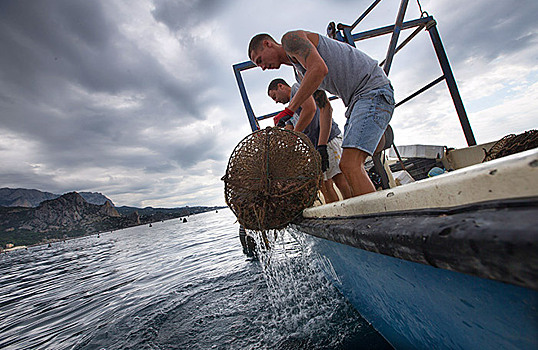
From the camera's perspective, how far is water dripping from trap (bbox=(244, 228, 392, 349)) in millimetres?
1975

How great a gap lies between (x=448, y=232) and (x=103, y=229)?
165436 mm

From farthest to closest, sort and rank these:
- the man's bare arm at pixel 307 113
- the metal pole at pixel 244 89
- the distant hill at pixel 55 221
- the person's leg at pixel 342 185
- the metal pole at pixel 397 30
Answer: the distant hill at pixel 55 221, the metal pole at pixel 244 89, the metal pole at pixel 397 30, the person's leg at pixel 342 185, the man's bare arm at pixel 307 113

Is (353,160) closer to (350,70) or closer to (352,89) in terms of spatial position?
(352,89)

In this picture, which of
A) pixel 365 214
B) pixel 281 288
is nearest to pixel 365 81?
pixel 365 214

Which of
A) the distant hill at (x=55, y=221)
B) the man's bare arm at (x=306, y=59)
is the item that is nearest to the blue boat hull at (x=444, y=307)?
the man's bare arm at (x=306, y=59)

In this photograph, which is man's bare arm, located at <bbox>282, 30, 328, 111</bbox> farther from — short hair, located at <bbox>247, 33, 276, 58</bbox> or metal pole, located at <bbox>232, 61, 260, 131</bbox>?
metal pole, located at <bbox>232, 61, 260, 131</bbox>

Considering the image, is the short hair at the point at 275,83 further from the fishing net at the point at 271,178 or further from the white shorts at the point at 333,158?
the fishing net at the point at 271,178

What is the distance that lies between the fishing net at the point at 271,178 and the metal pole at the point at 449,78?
4010 millimetres

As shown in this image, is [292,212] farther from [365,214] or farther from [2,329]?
[2,329]

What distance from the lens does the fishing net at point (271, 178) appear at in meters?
2.26

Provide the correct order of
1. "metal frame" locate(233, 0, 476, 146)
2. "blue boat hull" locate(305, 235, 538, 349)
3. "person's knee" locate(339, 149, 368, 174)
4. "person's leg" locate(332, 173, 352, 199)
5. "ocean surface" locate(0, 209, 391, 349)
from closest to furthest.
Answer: "blue boat hull" locate(305, 235, 538, 349) → "person's knee" locate(339, 149, 368, 174) → "ocean surface" locate(0, 209, 391, 349) → "person's leg" locate(332, 173, 352, 199) → "metal frame" locate(233, 0, 476, 146)

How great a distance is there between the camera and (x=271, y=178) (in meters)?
2.32

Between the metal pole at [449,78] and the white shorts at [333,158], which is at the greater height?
the metal pole at [449,78]

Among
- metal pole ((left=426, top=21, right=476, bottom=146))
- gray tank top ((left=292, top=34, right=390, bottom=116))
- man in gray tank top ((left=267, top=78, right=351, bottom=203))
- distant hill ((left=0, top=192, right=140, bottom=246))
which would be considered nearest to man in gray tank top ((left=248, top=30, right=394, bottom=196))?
gray tank top ((left=292, top=34, right=390, bottom=116))
